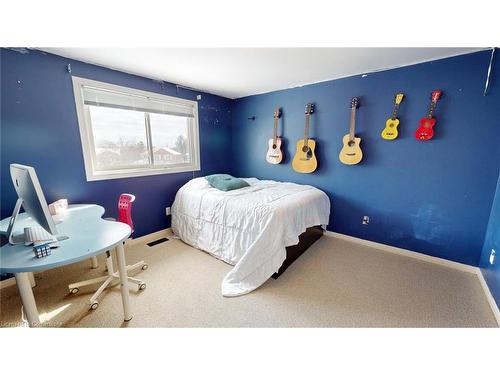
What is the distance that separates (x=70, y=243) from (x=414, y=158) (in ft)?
10.5

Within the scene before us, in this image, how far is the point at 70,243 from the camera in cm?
119

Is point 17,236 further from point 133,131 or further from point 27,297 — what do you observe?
point 133,131

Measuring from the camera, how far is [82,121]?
2.13 m

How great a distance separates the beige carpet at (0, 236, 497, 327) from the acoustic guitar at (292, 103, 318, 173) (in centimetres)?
131

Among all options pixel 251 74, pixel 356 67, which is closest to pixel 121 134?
pixel 251 74

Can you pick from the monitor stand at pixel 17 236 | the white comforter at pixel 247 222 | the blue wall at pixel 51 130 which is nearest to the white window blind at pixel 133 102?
the blue wall at pixel 51 130

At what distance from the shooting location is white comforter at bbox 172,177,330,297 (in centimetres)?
185

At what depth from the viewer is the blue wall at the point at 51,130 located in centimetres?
173

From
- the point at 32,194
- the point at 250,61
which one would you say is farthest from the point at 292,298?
the point at 250,61

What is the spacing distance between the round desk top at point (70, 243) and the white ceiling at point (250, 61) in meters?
1.55

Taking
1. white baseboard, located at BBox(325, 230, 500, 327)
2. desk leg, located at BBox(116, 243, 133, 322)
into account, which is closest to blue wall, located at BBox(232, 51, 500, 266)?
white baseboard, located at BBox(325, 230, 500, 327)
